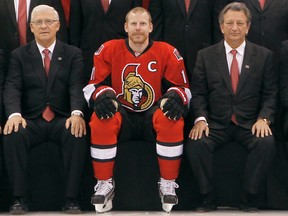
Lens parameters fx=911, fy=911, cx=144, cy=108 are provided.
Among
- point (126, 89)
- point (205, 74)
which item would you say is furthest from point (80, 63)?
point (205, 74)

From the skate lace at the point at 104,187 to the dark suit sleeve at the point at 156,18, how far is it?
4.89 ft

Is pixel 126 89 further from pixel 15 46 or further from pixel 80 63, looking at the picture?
pixel 15 46

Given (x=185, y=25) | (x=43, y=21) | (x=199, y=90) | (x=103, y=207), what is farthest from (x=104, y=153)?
(x=185, y=25)

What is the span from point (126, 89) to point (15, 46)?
110 centimetres

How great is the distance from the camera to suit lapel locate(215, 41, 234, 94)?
693 centimetres

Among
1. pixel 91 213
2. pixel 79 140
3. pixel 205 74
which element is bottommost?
pixel 91 213

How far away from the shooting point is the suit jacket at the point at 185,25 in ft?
24.6

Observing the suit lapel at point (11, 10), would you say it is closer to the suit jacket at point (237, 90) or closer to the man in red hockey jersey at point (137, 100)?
the man in red hockey jersey at point (137, 100)

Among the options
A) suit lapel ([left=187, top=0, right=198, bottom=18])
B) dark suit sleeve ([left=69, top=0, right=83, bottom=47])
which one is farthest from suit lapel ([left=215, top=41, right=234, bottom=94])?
dark suit sleeve ([left=69, top=0, right=83, bottom=47])

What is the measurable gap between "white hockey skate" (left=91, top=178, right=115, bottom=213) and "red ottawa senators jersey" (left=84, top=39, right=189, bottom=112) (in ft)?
2.11

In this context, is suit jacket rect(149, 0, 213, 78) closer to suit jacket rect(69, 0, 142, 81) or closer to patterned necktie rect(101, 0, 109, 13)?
suit jacket rect(69, 0, 142, 81)

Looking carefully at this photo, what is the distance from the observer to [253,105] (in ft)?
22.7

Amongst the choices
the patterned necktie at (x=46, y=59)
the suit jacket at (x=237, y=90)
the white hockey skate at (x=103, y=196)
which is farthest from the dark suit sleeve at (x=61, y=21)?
the white hockey skate at (x=103, y=196)

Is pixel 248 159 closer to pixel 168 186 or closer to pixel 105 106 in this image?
pixel 168 186
